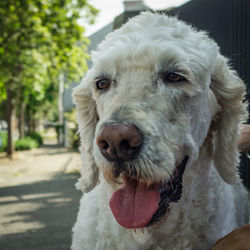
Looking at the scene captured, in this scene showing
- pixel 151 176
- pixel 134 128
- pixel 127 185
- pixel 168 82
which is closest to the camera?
pixel 134 128

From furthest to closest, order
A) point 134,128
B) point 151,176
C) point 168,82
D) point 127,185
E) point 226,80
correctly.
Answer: point 226,80, point 168,82, point 127,185, point 151,176, point 134,128

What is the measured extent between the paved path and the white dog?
2.99m

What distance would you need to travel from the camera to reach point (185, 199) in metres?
2.35

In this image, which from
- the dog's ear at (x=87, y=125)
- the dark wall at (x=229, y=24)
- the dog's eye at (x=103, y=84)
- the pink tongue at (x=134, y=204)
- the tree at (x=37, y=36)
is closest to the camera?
the pink tongue at (x=134, y=204)

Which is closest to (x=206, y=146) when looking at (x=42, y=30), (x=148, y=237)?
(x=148, y=237)

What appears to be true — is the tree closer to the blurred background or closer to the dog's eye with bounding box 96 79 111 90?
the blurred background

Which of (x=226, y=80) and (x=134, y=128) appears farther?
(x=226, y=80)

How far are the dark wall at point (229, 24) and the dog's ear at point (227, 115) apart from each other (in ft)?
13.4

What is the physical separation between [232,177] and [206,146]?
0.31 metres

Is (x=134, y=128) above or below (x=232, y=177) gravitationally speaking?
above

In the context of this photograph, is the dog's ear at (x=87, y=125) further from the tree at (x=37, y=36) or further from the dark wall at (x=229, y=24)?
the tree at (x=37, y=36)

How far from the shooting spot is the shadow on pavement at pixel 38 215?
5.25 metres

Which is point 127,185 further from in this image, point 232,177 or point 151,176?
point 232,177

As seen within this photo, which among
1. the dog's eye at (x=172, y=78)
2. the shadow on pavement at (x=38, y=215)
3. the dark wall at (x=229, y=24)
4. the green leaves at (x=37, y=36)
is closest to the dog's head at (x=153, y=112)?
the dog's eye at (x=172, y=78)
